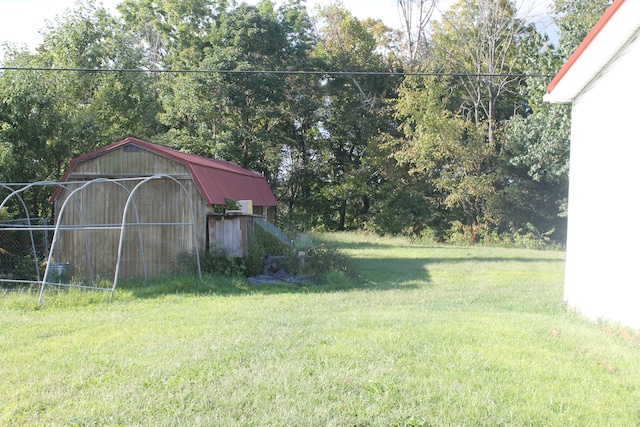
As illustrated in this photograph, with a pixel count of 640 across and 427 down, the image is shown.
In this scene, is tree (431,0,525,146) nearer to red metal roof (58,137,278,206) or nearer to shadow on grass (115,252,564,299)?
red metal roof (58,137,278,206)

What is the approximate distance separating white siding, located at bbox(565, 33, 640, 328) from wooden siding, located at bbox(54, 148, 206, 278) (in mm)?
7696

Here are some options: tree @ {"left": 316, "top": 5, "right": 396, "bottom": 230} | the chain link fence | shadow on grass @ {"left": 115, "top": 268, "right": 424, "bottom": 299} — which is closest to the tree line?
tree @ {"left": 316, "top": 5, "right": 396, "bottom": 230}

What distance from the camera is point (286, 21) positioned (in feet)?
89.0

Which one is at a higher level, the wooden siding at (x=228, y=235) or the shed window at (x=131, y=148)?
the shed window at (x=131, y=148)

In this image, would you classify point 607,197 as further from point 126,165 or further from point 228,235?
point 126,165

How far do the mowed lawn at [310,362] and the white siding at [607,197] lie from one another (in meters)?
0.45

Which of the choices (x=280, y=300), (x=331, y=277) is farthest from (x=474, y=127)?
(x=280, y=300)

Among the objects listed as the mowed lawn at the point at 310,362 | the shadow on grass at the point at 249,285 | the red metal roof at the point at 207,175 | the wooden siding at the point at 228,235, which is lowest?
the shadow on grass at the point at 249,285

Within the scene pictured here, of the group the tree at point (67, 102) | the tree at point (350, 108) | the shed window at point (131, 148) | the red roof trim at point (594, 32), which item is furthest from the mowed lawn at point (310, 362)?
the tree at point (350, 108)

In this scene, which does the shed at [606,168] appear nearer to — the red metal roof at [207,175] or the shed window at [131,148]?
the red metal roof at [207,175]

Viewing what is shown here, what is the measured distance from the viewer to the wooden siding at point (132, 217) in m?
12.4

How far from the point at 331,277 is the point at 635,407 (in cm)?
795

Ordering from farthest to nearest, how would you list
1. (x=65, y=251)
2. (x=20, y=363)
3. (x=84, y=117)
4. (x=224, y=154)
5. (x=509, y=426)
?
(x=224, y=154) < (x=84, y=117) < (x=65, y=251) < (x=20, y=363) < (x=509, y=426)

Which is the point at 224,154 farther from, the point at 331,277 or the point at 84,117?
the point at 331,277
